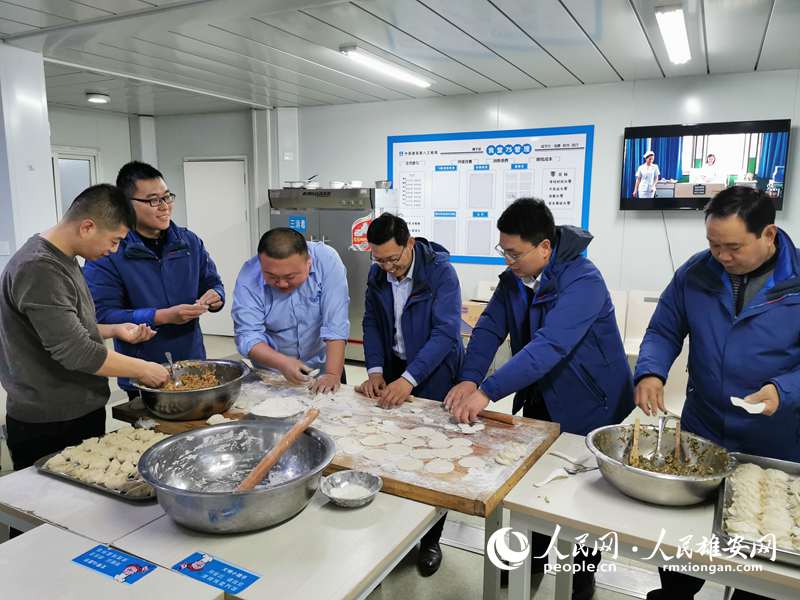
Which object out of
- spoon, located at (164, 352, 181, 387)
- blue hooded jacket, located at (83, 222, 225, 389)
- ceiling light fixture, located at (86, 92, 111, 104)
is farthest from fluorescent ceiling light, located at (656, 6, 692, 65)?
ceiling light fixture, located at (86, 92, 111, 104)

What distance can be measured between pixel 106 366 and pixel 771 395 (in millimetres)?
1863

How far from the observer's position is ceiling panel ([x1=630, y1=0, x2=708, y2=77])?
2.82 meters

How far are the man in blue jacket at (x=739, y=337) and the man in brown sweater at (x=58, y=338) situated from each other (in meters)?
1.71

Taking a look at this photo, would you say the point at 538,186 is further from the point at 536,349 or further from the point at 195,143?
the point at 195,143

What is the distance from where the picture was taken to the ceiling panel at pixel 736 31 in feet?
9.25

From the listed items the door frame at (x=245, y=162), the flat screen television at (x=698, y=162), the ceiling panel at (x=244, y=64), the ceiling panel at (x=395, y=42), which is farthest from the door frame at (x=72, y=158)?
the flat screen television at (x=698, y=162)

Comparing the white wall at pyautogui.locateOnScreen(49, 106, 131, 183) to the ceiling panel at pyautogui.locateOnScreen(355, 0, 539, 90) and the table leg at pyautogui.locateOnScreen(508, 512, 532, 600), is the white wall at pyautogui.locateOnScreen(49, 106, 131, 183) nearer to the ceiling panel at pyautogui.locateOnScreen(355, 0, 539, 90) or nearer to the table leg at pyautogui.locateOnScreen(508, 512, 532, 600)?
the ceiling panel at pyautogui.locateOnScreen(355, 0, 539, 90)

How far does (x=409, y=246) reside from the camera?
235 centimetres

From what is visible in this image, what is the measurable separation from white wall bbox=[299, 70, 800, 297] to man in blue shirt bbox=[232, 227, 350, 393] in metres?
3.13

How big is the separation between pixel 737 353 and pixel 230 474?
1.49m

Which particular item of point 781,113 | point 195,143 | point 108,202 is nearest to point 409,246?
point 108,202

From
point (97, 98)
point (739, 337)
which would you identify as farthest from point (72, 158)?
point (739, 337)

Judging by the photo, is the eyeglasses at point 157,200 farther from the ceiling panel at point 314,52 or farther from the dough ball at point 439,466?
the dough ball at point 439,466

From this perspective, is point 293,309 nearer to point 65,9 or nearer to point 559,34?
point 65,9
